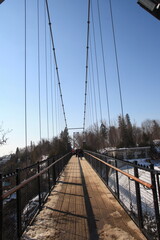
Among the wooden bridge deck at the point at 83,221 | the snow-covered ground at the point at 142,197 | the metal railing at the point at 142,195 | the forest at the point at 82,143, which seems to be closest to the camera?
the metal railing at the point at 142,195

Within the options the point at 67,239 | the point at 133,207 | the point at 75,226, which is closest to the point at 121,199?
the point at 133,207

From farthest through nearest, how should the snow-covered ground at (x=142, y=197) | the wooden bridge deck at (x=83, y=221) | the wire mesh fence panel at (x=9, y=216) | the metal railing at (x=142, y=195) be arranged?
the wire mesh fence panel at (x=9, y=216), the snow-covered ground at (x=142, y=197), the wooden bridge deck at (x=83, y=221), the metal railing at (x=142, y=195)

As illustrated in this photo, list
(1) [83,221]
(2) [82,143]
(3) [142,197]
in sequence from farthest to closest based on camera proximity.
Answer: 1. (2) [82,143]
2. (3) [142,197]
3. (1) [83,221]

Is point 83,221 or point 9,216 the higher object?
point 9,216

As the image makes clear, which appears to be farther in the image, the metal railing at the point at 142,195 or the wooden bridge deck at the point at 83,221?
the wooden bridge deck at the point at 83,221

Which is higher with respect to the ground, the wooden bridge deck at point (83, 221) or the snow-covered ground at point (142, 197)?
the snow-covered ground at point (142, 197)

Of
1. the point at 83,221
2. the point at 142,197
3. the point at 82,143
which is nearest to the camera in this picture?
the point at 83,221

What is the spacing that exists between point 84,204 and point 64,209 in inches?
17.8

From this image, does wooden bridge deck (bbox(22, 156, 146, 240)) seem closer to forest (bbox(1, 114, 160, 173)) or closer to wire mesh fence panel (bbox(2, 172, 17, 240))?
wire mesh fence panel (bbox(2, 172, 17, 240))

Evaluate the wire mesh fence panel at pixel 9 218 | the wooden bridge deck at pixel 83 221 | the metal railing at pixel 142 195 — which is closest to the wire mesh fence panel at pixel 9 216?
the wire mesh fence panel at pixel 9 218

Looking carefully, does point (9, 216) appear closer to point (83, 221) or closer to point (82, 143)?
point (83, 221)

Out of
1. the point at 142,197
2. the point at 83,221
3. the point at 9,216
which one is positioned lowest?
the point at 83,221

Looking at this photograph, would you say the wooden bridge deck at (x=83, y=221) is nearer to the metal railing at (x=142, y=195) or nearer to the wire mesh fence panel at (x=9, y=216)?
the metal railing at (x=142, y=195)

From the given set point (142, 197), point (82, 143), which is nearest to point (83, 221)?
point (142, 197)
